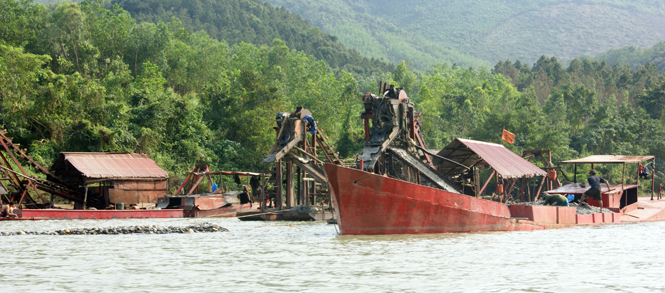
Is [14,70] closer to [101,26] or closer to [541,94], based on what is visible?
[101,26]

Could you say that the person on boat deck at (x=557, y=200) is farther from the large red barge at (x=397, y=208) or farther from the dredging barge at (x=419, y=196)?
A: the large red barge at (x=397, y=208)

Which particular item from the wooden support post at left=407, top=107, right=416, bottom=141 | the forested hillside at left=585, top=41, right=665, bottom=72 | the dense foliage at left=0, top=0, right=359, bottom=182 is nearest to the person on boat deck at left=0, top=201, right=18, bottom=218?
the dense foliage at left=0, top=0, right=359, bottom=182

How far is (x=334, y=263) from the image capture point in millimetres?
14242

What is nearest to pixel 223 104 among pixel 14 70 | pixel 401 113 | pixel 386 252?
pixel 14 70

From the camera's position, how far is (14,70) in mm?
44562

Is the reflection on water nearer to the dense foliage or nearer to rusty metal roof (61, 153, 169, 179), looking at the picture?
rusty metal roof (61, 153, 169, 179)

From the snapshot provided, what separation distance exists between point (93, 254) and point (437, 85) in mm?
76433

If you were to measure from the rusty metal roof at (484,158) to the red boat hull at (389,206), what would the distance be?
655 centimetres

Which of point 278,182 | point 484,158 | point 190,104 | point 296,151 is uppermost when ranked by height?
point 190,104

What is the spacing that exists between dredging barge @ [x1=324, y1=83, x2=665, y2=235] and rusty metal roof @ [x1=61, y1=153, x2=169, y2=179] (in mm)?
12725

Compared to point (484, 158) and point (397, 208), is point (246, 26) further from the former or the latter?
point (397, 208)

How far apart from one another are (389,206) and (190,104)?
1340 inches

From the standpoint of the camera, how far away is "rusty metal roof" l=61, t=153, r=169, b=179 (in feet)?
106

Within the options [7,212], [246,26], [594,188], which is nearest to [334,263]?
[594,188]
